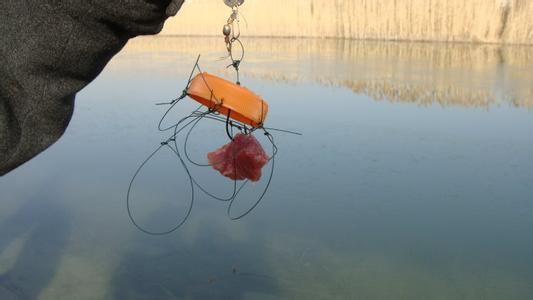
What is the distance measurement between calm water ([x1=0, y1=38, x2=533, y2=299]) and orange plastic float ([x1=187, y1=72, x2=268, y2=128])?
1.21m

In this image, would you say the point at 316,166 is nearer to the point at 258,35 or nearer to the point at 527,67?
the point at 527,67

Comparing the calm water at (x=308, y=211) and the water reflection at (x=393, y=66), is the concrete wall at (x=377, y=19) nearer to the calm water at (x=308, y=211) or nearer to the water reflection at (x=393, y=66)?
the water reflection at (x=393, y=66)

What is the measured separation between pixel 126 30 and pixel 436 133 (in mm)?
3304

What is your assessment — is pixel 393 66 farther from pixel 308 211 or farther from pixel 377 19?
pixel 308 211

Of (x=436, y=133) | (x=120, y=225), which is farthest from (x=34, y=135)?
(x=436, y=133)

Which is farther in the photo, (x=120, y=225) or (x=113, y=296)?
(x=120, y=225)

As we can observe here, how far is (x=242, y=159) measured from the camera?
1221 mm

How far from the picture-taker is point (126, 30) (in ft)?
2.15

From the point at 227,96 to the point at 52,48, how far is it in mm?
392

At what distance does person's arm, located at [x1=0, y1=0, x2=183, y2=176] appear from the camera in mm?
627

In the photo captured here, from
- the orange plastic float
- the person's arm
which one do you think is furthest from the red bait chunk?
the person's arm

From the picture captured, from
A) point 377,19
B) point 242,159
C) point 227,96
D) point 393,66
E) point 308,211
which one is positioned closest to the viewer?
point 227,96

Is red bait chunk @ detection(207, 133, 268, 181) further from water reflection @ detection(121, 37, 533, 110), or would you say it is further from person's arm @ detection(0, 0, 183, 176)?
water reflection @ detection(121, 37, 533, 110)

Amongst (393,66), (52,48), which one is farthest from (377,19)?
(52,48)
